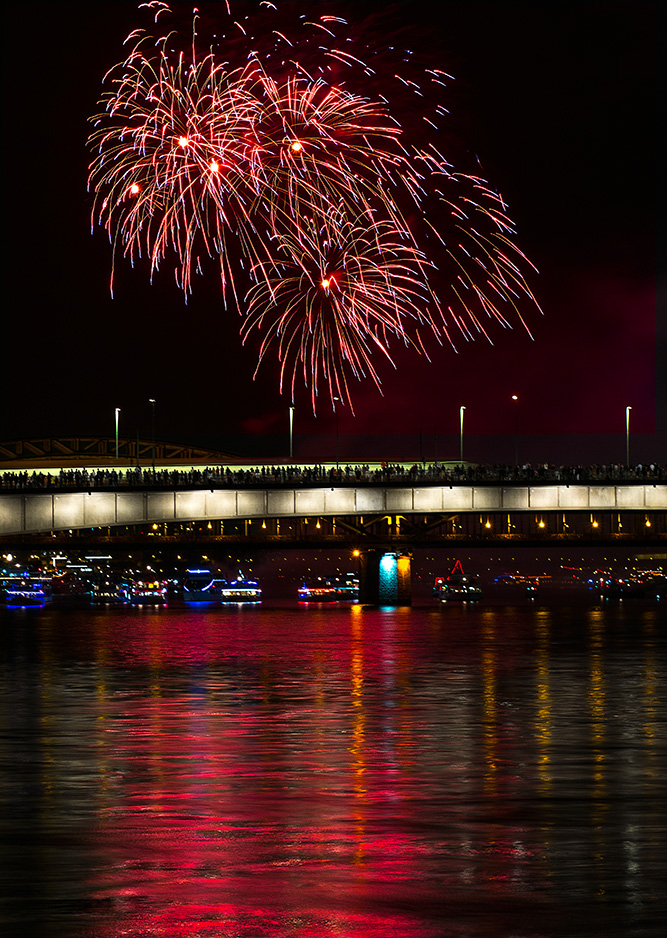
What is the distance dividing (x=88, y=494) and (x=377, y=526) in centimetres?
6067

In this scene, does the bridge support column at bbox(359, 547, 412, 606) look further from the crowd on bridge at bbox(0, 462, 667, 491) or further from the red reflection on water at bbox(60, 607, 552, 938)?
the red reflection on water at bbox(60, 607, 552, 938)

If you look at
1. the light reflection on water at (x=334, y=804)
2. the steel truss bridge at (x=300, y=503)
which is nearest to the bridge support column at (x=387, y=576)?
the steel truss bridge at (x=300, y=503)

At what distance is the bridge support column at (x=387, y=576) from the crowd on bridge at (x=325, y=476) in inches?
1206

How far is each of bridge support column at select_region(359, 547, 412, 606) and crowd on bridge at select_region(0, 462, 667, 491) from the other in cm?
3063

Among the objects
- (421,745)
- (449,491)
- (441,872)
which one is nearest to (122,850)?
(441,872)

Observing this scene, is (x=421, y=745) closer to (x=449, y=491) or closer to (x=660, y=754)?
(x=660, y=754)

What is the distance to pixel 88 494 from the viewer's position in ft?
422

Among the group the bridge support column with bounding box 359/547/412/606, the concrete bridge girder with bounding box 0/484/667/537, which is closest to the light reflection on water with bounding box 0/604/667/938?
the concrete bridge girder with bounding box 0/484/667/537

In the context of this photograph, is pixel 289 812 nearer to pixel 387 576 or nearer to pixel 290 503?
pixel 290 503

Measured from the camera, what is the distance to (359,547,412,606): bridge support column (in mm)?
177750

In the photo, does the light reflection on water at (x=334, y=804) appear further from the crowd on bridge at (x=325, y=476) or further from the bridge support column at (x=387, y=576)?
the bridge support column at (x=387, y=576)

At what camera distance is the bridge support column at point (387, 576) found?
177750 millimetres

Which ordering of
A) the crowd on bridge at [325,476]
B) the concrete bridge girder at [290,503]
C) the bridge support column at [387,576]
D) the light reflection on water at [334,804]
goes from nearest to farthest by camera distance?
the light reflection on water at [334,804] → the concrete bridge girder at [290,503] → the crowd on bridge at [325,476] → the bridge support column at [387,576]

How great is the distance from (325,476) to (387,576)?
39.4 meters
